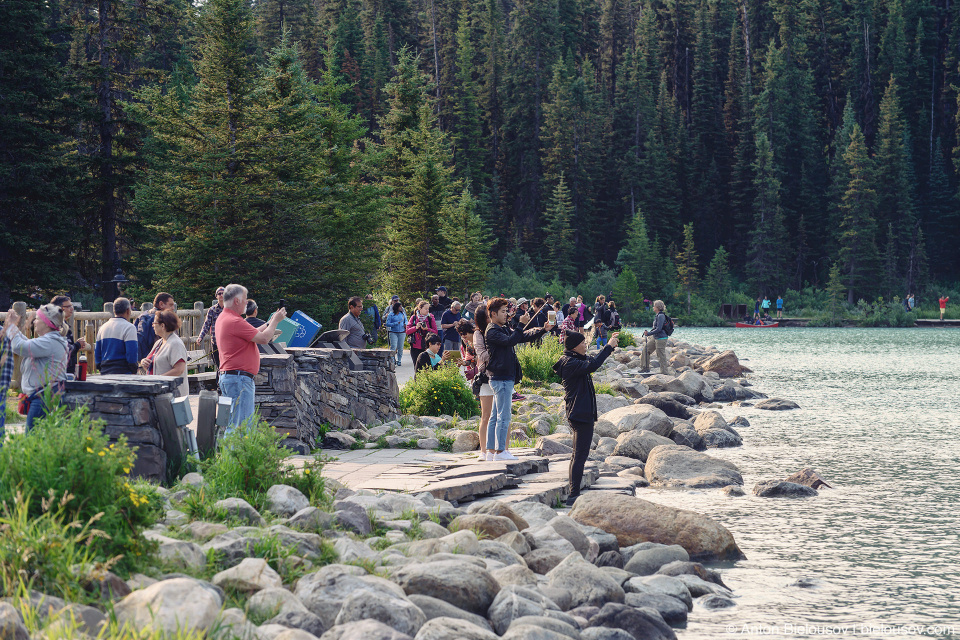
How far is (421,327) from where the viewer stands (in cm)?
1762

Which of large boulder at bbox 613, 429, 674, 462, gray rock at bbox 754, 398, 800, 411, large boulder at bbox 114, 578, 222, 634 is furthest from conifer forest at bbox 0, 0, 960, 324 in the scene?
large boulder at bbox 114, 578, 222, 634

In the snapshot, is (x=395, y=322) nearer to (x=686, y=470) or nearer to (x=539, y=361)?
(x=539, y=361)

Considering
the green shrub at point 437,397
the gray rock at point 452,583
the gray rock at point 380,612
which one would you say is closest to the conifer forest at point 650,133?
the green shrub at point 437,397

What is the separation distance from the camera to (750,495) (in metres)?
13.3

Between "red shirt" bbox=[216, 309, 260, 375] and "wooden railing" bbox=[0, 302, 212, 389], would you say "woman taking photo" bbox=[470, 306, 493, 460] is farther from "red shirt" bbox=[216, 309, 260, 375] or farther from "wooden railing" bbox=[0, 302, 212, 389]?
"wooden railing" bbox=[0, 302, 212, 389]

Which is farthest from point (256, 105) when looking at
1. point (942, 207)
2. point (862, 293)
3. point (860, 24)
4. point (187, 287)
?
point (860, 24)

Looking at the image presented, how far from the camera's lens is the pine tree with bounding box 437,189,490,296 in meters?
47.3

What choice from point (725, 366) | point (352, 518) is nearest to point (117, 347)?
point (352, 518)

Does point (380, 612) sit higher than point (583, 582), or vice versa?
point (380, 612)

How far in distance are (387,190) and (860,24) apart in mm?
73646

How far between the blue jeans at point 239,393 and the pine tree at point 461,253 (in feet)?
122

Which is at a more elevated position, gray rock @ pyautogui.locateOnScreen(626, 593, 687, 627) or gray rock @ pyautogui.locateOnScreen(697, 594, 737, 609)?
gray rock @ pyautogui.locateOnScreen(626, 593, 687, 627)

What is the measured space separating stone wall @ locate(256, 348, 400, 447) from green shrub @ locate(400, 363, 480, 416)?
847mm

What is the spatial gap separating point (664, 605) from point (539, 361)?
14.7 meters
